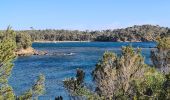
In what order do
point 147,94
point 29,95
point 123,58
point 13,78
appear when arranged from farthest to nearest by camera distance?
point 13,78 < point 123,58 < point 29,95 < point 147,94

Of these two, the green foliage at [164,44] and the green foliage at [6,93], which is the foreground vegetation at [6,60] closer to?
the green foliage at [6,93]

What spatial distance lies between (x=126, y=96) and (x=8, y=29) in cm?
1166

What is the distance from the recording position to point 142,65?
54.0 m

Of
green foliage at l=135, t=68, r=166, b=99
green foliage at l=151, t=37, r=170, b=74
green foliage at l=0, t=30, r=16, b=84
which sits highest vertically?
green foliage at l=0, t=30, r=16, b=84

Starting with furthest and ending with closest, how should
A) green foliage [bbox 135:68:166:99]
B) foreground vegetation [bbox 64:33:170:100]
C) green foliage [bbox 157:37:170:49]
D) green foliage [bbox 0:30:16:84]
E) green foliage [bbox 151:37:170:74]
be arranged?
1. green foliage [bbox 151:37:170:74]
2. green foliage [bbox 157:37:170:49]
3. foreground vegetation [bbox 64:33:170:100]
4. green foliage [bbox 0:30:16:84]
5. green foliage [bbox 135:68:166:99]

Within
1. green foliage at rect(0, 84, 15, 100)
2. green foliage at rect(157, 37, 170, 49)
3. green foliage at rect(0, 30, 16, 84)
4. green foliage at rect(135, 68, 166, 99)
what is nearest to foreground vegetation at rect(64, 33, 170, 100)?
green foliage at rect(135, 68, 166, 99)

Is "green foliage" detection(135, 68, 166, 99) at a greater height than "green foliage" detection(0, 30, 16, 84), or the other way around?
"green foliage" detection(0, 30, 16, 84)

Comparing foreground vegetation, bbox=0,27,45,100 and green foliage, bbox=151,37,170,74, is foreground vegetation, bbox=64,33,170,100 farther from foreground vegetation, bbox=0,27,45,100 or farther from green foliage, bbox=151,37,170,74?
green foliage, bbox=151,37,170,74

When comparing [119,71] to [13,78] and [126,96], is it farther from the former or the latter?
[13,78]

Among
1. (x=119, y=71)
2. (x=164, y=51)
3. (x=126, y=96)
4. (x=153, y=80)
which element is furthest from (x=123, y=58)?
(x=164, y=51)

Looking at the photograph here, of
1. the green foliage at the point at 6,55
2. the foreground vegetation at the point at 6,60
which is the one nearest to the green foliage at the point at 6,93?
the foreground vegetation at the point at 6,60

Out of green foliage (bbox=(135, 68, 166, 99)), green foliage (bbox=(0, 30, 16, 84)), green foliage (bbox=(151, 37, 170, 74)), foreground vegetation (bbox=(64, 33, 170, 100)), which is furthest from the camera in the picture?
green foliage (bbox=(151, 37, 170, 74))

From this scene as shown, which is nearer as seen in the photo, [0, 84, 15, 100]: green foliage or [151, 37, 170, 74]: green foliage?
[0, 84, 15, 100]: green foliage

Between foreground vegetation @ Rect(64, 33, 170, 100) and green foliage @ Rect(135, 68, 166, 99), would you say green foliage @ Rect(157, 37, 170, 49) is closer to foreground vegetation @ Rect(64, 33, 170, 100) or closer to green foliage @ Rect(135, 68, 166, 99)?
foreground vegetation @ Rect(64, 33, 170, 100)
